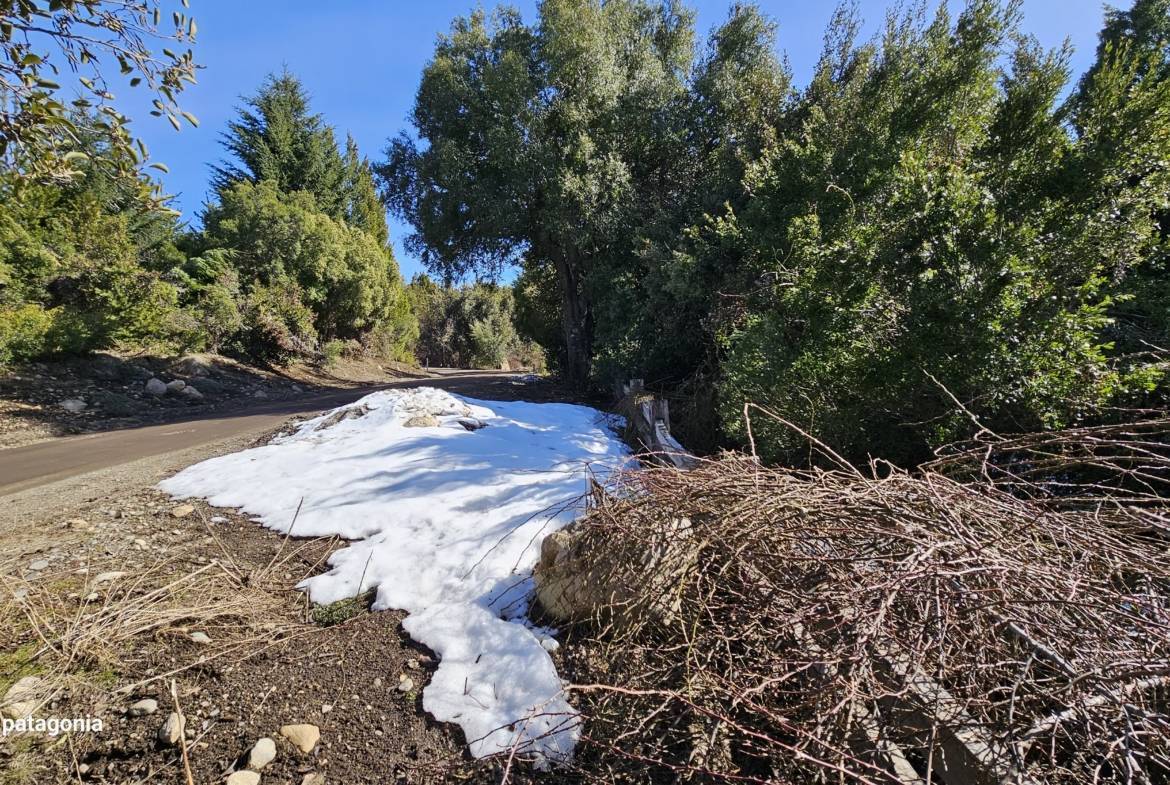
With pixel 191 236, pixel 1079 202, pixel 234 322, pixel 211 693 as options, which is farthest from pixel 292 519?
pixel 191 236

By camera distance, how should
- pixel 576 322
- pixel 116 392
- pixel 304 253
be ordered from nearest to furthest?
pixel 116 392, pixel 576 322, pixel 304 253

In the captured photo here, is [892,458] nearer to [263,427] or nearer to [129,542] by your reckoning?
[129,542]

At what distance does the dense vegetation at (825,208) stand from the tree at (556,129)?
0.20ft

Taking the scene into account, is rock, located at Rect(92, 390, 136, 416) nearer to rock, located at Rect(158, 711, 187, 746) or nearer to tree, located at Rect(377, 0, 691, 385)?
tree, located at Rect(377, 0, 691, 385)

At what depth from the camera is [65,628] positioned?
218cm

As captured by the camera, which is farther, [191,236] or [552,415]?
[191,236]

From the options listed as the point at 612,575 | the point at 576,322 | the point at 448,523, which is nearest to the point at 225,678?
the point at 448,523

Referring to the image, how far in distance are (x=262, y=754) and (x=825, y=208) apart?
7311 mm

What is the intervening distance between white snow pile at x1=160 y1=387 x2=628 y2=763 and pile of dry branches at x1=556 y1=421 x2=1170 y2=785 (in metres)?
0.35

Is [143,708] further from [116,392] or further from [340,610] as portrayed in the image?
[116,392]

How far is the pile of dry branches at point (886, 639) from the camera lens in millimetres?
1223

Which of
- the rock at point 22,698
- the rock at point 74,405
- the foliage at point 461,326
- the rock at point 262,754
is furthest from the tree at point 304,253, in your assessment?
the rock at point 262,754

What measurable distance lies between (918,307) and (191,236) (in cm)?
1842

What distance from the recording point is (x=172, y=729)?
173cm
